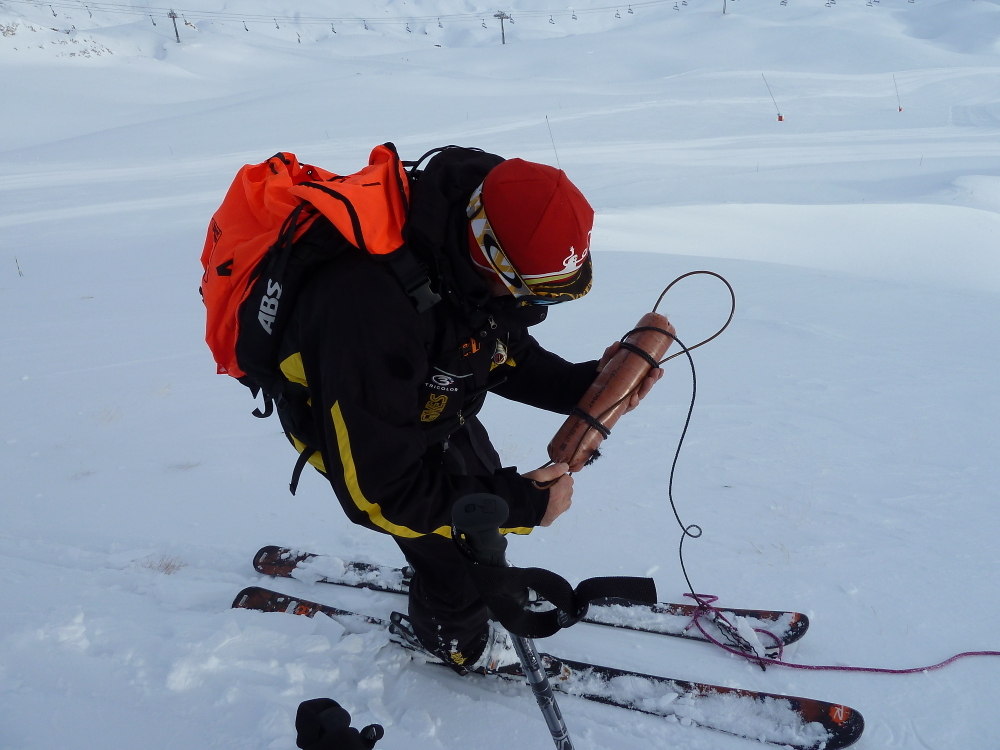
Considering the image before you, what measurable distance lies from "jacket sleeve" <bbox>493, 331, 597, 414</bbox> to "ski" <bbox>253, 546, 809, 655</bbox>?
2.65ft

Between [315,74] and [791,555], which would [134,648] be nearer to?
[791,555]

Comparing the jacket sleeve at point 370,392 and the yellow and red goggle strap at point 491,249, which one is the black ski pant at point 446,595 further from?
the yellow and red goggle strap at point 491,249

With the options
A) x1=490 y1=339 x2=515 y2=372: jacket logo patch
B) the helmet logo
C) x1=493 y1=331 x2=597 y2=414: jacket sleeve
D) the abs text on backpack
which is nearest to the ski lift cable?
the abs text on backpack

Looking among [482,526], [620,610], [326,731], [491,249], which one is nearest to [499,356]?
[491,249]

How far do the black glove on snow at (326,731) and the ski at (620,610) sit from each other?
55.2 inches

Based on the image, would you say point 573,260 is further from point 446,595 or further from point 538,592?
point 446,595

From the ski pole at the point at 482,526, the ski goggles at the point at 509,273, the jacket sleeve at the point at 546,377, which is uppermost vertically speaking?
the ski goggles at the point at 509,273

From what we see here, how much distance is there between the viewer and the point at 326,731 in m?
1.31

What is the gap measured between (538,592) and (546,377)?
4.81 ft

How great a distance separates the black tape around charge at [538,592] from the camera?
143 cm

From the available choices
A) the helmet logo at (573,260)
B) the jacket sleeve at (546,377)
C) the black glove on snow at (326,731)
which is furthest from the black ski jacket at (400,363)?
the black glove on snow at (326,731)

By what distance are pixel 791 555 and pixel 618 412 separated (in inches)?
50.5

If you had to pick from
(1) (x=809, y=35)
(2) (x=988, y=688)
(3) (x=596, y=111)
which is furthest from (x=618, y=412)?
(1) (x=809, y=35)

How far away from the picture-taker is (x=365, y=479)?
6.35ft
